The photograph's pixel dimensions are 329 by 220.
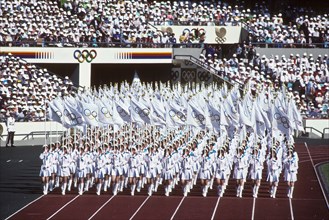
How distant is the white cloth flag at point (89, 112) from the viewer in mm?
30797

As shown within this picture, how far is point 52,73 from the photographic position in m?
49.0

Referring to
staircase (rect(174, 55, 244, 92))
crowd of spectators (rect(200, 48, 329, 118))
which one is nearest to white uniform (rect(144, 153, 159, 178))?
crowd of spectators (rect(200, 48, 329, 118))

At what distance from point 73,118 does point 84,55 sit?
18.7 metres

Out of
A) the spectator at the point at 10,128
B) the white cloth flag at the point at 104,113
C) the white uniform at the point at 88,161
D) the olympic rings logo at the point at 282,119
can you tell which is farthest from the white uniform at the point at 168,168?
the spectator at the point at 10,128

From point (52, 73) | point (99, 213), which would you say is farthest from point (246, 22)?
point (99, 213)

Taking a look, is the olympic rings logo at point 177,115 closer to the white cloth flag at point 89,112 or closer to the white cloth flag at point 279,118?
the white cloth flag at point 89,112

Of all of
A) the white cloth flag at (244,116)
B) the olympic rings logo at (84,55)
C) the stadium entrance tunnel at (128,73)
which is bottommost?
the stadium entrance tunnel at (128,73)

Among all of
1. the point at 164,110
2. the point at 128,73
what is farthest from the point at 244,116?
the point at 128,73

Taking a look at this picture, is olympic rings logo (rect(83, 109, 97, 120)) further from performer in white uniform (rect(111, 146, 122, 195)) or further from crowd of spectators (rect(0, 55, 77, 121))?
crowd of spectators (rect(0, 55, 77, 121))

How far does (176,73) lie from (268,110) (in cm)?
2226

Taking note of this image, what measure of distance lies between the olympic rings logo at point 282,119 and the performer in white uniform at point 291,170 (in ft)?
5.72

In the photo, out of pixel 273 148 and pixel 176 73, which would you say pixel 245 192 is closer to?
pixel 273 148

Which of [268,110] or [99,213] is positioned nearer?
[99,213]

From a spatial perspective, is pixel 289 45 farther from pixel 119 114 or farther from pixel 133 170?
pixel 133 170
